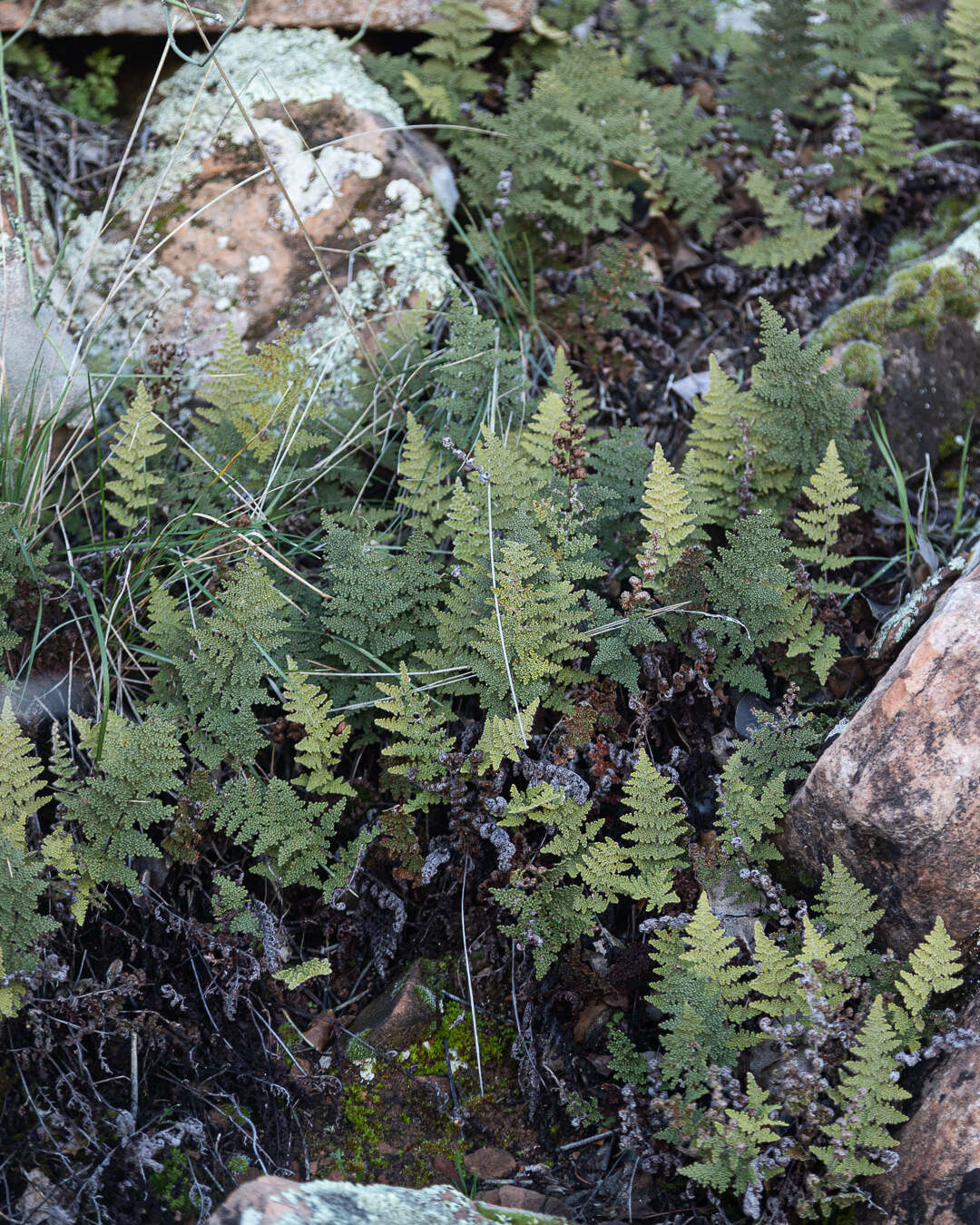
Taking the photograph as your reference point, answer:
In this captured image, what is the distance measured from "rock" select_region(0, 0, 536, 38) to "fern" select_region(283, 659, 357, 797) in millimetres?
4026

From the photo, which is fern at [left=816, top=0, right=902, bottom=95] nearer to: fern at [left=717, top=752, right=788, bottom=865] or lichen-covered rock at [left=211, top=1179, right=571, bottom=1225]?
fern at [left=717, top=752, right=788, bottom=865]

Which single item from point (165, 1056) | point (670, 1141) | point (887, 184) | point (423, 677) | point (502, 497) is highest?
point (887, 184)

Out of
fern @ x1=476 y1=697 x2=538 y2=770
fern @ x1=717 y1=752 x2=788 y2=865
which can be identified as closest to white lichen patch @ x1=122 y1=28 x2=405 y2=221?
fern @ x1=476 y1=697 x2=538 y2=770

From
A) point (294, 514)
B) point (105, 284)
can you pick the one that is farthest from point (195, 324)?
point (294, 514)

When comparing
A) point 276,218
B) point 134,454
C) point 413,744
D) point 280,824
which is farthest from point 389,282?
point 280,824

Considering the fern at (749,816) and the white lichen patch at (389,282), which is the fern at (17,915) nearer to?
the fern at (749,816)

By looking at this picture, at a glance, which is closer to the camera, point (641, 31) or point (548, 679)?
point (548, 679)

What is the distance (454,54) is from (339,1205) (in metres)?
5.45

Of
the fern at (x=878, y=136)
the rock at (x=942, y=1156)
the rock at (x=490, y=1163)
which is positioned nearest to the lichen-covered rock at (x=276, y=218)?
the fern at (x=878, y=136)

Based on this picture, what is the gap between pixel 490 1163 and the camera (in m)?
3.09

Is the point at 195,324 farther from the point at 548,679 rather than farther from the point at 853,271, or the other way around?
the point at 853,271

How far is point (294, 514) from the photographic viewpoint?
13.8ft

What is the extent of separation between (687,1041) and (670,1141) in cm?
27

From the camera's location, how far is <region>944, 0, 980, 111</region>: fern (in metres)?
5.37
